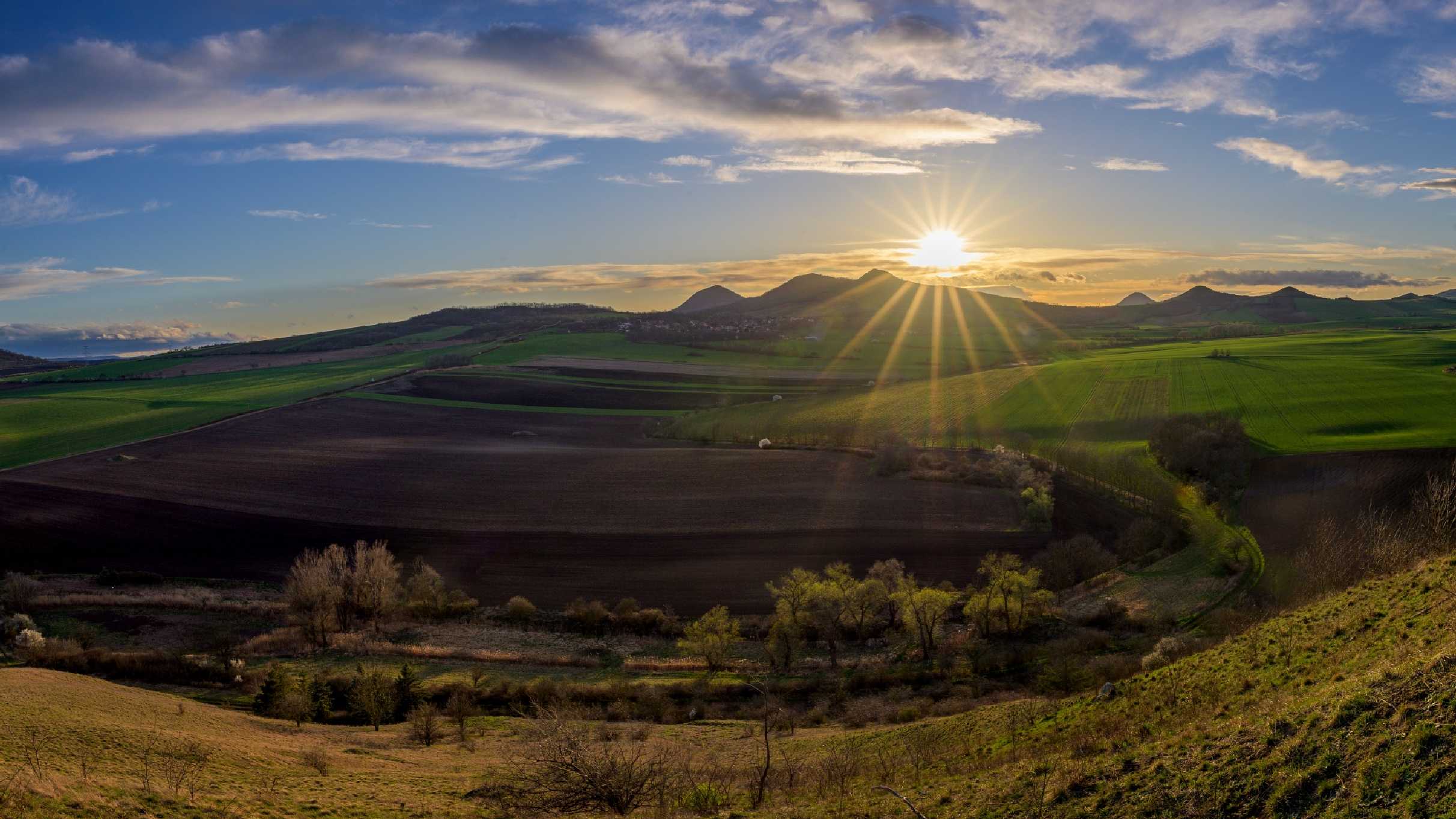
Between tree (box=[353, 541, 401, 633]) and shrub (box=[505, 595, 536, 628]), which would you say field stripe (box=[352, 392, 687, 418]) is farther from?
tree (box=[353, 541, 401, 633])

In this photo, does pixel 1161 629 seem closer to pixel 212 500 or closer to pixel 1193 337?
pixel 212 500

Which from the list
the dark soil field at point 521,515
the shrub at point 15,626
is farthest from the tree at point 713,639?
the shrub at point 15,626

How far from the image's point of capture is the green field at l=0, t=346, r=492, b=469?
3637 inches

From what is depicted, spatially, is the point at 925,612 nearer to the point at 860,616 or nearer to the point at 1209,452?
the point at 860,616

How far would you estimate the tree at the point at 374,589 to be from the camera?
161 ft

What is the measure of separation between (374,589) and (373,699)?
64.2 ft

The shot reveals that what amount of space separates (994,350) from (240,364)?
174m

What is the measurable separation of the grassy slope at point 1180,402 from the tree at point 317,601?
54.8 metres

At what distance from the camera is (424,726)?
29297 millimetres

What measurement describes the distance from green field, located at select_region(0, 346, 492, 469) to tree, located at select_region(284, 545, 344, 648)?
58.7m

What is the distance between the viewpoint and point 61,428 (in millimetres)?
98562

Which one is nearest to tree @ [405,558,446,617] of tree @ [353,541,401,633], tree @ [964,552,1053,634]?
tree @ [353,541,401,633]

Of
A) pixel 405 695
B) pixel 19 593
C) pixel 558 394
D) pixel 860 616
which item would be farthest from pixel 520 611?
pixel 558 394

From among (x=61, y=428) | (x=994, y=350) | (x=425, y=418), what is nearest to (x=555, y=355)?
(x=425, y=418)
